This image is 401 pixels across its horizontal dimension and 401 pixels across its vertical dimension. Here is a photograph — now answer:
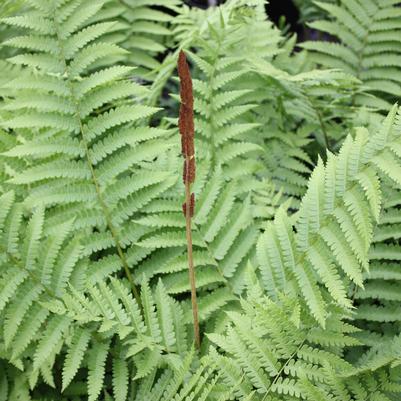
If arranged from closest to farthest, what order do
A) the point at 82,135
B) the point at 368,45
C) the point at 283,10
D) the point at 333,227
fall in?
the point at 333,227 < the point at 82,135 < the point at 368,45 < the point at 283,10

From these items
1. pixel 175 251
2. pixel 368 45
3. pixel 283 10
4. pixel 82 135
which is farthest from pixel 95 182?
pixel 283 10

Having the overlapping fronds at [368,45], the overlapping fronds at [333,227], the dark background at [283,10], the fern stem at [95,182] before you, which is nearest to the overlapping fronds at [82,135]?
the fern stem at [95,182]

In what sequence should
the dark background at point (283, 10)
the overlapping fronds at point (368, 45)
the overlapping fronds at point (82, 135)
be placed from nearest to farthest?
the overlapping fronds at point (82, 135) → the overlapping fronds at point (368, 45) → the dark background at point (283, 10)

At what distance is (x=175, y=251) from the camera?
1.83m

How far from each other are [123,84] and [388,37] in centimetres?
138

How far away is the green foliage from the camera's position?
56.7 inches

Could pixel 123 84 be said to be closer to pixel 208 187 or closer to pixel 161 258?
pixel 208 187

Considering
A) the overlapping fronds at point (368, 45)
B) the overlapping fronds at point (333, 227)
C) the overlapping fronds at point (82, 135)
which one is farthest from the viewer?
the overlapping fronds at point (368, 45)

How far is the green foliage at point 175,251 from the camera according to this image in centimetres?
144

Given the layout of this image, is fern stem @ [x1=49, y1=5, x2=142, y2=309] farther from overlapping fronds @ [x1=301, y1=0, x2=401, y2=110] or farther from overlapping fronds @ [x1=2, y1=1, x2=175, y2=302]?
overlapping fronds @ [x1=301, y1=0, x2=401, y2=110]

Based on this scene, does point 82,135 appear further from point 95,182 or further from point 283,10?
point 283,10

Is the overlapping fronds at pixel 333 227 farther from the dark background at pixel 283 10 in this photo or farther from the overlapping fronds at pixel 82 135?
the dark background at pixel 283 10

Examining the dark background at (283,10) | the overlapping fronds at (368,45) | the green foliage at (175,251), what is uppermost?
the dark background at (283,10)

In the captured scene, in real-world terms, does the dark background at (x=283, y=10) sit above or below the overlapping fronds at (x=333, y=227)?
above
